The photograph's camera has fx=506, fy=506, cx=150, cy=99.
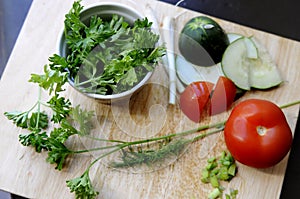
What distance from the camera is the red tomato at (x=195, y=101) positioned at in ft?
3.62

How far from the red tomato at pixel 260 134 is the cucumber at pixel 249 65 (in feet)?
0.31

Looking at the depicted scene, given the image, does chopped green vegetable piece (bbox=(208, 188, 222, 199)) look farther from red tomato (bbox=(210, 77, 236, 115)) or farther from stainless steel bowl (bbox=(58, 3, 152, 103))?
stainless steel bowl (bbox=(58, 3, 152, 103))

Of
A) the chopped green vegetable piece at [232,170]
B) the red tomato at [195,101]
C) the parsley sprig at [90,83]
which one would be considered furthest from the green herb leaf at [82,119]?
the chopped green vegetable piece at [232,170]

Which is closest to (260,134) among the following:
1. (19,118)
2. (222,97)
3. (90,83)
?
(222,97)

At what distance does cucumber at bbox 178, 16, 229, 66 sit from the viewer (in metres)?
1.13

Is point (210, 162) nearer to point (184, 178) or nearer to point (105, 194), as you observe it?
point (184, 178)

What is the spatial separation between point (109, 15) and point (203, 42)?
22cm

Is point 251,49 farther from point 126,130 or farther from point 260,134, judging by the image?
point 126,130

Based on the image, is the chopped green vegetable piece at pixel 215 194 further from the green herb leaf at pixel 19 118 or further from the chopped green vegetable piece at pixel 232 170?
the green herb leaf at pixel 19 118

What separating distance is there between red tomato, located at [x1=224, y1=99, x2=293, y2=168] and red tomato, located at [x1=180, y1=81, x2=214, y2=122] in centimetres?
9

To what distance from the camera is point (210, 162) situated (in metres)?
1.08

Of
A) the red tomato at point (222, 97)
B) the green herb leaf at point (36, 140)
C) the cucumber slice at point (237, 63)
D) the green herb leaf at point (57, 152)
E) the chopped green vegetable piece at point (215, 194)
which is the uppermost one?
the green herb leaf at point (36, 140)

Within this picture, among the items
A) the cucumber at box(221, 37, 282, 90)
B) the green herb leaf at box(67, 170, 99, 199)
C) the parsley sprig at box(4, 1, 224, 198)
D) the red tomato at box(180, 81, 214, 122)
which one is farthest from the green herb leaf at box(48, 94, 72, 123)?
the cucumber at box(221, 37, 282, 90)

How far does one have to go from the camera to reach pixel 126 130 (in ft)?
3.60
